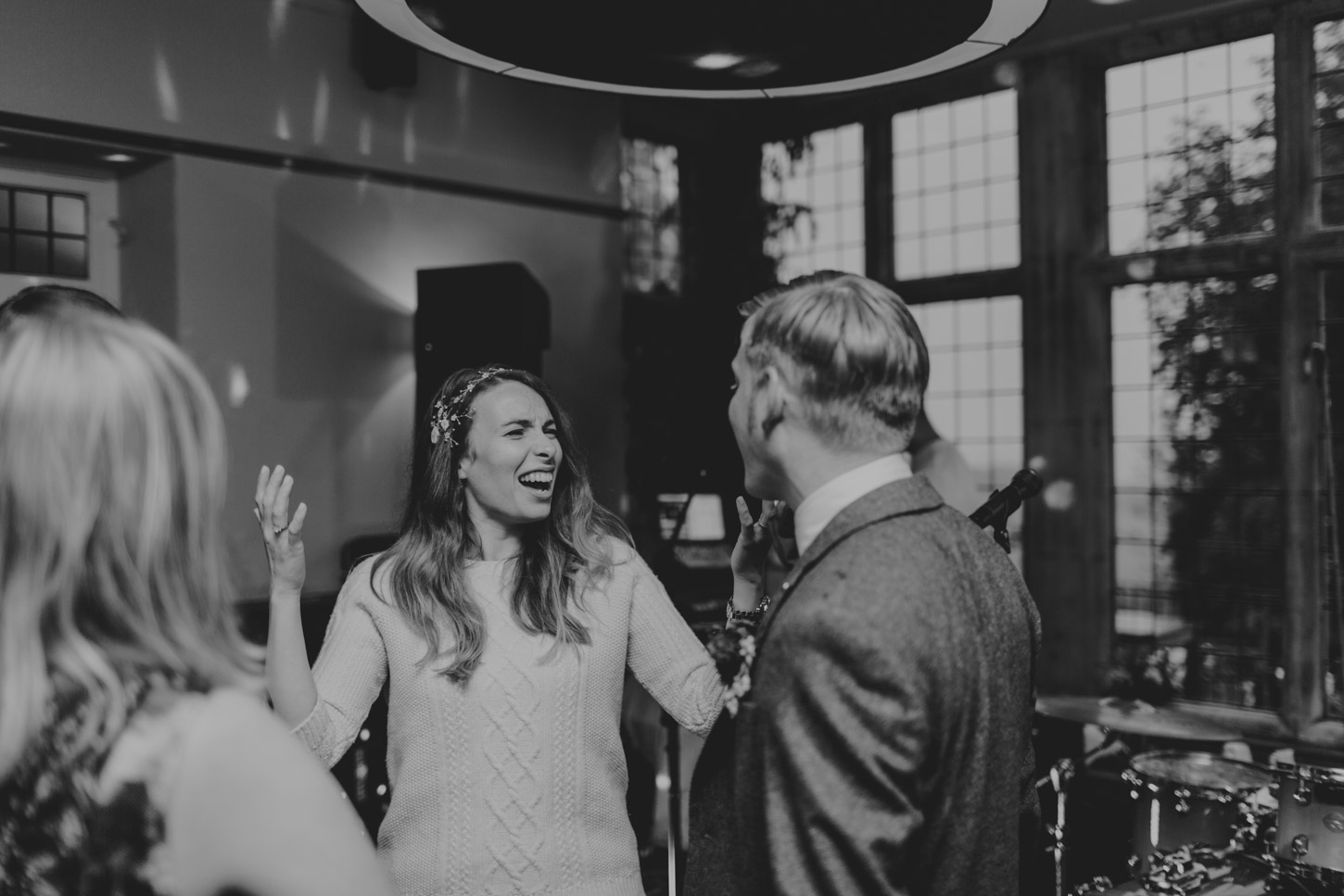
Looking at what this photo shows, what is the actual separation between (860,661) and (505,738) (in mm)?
880

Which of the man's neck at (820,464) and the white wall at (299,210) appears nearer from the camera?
the man's neck at (820,464)

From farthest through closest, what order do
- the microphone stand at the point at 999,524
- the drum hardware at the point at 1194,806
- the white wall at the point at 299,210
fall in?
the white wall at the point at 299,210, the drum hardware at the point at 1194,806, the microphone stand at the point at 999,524

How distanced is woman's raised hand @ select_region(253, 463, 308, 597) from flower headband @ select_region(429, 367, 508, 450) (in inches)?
17.2

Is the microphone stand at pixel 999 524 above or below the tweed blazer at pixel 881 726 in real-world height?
above

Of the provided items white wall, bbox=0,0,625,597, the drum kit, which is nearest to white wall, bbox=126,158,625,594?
white wall, bbox=0,0,625,597

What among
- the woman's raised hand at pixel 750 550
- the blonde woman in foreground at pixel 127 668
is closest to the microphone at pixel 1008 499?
the woman's raised hand at pixel 750 550

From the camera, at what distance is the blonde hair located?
93 centimetres

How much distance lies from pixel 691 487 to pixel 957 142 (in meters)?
2.29

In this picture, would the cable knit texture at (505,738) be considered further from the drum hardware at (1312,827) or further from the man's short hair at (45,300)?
the drum hardware at (1312,827)

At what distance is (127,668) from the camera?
0.94 meters

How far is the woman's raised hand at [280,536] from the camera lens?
1908mm

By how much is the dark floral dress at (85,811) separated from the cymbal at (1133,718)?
3497 millimetres

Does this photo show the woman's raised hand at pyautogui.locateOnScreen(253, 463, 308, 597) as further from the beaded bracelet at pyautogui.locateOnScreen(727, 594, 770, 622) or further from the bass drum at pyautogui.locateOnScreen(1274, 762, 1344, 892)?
the bass drum at pyautogui.locateOnScreen(1274, 762, 1344, 892)

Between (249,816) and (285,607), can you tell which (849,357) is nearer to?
(249,816)
